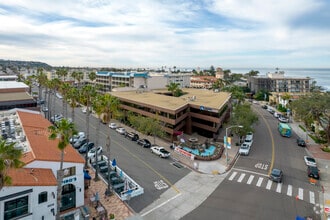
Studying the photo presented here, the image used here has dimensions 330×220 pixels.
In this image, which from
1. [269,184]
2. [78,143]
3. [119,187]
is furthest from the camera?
[78,143]

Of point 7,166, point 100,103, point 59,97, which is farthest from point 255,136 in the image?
point 59,97

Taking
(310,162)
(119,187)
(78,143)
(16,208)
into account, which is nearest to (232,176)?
(310,162)

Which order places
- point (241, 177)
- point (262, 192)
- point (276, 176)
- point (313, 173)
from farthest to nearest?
point (241, 177) < point (313, 173) < point (276, 176) < point (262, 192)

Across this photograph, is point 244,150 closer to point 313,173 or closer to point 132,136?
point 313,173

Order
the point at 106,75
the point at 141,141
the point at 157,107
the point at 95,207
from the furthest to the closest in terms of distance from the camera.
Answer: the point at 106,75 < the point at 157,107 < the point at 141,141 < the point at 95,207

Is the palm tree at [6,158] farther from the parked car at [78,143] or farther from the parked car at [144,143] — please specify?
the parked car at [144,143]

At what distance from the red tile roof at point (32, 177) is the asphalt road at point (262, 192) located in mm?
14822

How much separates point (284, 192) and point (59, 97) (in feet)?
357

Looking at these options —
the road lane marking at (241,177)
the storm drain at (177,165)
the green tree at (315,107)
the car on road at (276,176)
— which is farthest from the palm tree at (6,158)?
the green tree at (315,107)

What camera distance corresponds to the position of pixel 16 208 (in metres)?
19.1

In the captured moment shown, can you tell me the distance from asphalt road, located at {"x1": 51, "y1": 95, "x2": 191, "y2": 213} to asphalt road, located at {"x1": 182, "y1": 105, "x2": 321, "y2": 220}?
6.04 meters

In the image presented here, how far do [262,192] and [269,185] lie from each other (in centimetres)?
277

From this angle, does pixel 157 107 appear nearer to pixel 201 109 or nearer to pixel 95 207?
pixel 201 109

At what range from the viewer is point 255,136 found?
54.5 m
